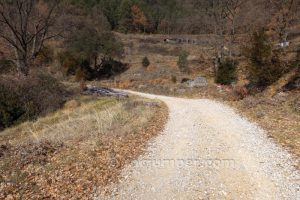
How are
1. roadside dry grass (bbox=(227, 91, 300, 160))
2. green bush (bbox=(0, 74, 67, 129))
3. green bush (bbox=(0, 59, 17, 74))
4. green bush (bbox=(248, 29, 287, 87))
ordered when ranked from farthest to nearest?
green bush (bbox=(0, 59, 17, 74)) → green bush (bbox=(248, 29, 287, 87)) → green bush (bbox=(0, 74, 67, 129)) → roadside dry grass (bbox=(227, 91, 300, 160))

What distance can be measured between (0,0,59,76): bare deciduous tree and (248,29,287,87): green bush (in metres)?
18.3

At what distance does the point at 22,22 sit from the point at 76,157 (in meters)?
21.4

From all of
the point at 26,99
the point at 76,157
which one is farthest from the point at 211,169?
the point at 26,99

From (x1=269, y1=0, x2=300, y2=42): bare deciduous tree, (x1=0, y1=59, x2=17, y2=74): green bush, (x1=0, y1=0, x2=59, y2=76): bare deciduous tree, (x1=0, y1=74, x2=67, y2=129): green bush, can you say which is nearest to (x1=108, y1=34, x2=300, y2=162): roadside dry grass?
(x1=269, y1=0, x2=300, y2=42): bare deciduous tree

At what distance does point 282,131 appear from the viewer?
10992 mm

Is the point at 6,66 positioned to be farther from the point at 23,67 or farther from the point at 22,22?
the point at 22,22

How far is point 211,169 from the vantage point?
7.93 metres

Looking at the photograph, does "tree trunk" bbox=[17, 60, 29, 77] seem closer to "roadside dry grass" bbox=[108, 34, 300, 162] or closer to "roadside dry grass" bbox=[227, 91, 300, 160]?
"roadside dry grass" bbox=[108, 34, 300, 162]

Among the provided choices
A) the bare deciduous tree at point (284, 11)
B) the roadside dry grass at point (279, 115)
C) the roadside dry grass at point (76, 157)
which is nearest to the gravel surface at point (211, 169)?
the roadside dry grass at point (279, 115)

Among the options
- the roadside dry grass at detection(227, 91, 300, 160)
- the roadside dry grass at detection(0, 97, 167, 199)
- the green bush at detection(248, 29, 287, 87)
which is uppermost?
the green bush at detection(248, 29, 287, 87)

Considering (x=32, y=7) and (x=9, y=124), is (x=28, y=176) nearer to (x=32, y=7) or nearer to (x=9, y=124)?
(x=9, y=124)

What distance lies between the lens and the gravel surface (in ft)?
21.9

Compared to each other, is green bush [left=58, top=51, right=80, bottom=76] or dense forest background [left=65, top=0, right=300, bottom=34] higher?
dense forest background [left=65, top=0, right=300, bottom=34]

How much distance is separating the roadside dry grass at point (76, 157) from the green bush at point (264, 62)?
9.11 meters
